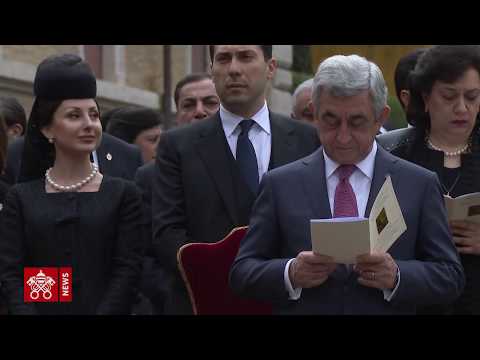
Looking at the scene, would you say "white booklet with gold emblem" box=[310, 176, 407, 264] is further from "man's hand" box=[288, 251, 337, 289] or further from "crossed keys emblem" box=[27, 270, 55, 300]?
"crossed keys emblem" box=[27, 270, 55, 300]

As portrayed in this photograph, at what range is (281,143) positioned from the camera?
5.87 metres

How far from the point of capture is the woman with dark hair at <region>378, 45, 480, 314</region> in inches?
218

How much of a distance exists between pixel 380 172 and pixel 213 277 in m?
1.00

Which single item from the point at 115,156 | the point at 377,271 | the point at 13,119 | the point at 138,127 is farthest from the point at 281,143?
the point at 138,127

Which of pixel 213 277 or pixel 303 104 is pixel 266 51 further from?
pixel 303 104

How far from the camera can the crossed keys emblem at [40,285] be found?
576 cm

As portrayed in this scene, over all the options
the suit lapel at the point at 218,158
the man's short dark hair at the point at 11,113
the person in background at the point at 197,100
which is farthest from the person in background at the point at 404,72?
the man's short dark hair at the point at 11,113

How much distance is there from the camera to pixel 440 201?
484cm

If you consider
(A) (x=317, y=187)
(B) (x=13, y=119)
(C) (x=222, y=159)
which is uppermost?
(B) (x=13, y=119)

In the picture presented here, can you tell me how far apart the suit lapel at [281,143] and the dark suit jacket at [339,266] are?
3.02 feet

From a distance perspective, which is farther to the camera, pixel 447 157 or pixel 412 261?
pixel 447 157
